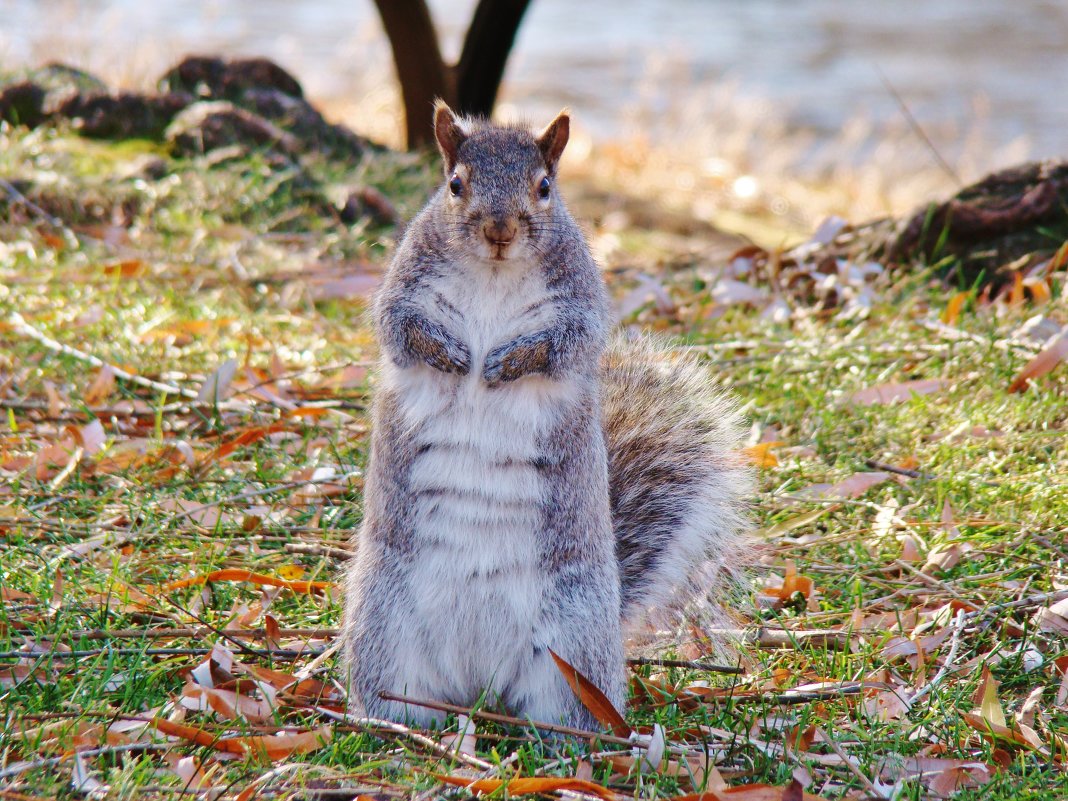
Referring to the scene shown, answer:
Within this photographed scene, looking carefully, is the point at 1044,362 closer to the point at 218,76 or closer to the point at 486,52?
the point at 486,52

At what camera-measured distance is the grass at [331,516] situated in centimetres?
186

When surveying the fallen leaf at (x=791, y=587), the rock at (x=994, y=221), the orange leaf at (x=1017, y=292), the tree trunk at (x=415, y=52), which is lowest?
the fallen leaf at (x=791, y=587)

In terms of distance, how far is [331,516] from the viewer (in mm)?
2697

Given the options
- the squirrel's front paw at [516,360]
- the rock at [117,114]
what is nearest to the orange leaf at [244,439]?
the squirrel's front paw at [516,360]

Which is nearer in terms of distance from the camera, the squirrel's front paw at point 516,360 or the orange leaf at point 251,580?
the squirrel's front paw at point 516,360

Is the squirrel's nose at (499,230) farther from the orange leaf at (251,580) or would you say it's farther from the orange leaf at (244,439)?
the orange leaf at (244,439)

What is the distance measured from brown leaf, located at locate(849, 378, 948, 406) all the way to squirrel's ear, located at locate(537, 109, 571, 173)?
1438 mm

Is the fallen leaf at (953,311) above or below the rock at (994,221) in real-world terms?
below

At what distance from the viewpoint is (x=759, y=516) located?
2.74 metres

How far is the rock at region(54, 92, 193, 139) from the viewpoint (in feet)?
17.6

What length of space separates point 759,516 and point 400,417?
3.58 feet

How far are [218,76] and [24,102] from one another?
35.9 inches

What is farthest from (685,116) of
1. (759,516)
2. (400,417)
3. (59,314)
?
(400,417)

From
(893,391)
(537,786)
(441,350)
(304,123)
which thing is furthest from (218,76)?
(537,786)
